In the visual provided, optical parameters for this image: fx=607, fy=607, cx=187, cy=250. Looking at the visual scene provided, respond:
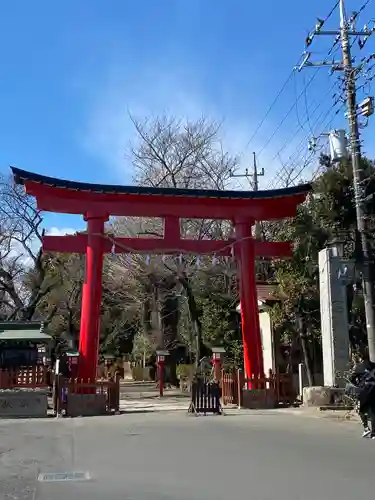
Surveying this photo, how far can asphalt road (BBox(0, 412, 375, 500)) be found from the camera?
24.5 ft

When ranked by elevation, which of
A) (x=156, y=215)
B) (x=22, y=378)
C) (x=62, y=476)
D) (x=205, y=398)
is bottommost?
(x=62, y=476)

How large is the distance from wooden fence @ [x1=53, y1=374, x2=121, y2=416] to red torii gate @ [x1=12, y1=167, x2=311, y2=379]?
39cm

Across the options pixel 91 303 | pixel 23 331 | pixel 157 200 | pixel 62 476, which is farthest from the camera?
pixel 23 331

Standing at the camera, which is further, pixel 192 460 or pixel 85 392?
pixel 85 392

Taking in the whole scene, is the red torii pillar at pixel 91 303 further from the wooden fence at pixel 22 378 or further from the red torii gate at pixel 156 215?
the wooden fence at pixel 22 378

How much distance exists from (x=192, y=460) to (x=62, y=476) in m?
2.13

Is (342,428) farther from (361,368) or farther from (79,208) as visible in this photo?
(79,208)

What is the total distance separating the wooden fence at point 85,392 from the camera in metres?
19.1

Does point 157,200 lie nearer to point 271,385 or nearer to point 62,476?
point 271,385

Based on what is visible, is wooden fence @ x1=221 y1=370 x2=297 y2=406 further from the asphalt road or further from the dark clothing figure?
the dark clothing figure

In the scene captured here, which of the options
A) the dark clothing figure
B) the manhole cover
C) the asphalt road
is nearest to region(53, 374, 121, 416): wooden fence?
the asphalt road

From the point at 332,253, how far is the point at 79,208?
8.38 meters

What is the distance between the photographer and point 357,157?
17062 millimetres

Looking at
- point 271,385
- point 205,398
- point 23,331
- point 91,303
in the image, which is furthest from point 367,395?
point 23,331
